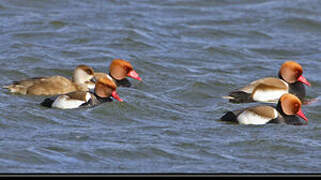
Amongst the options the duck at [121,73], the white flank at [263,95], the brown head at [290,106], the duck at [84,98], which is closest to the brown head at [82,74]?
the duck at [121,73]

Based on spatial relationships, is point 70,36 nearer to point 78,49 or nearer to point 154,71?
point 78,49

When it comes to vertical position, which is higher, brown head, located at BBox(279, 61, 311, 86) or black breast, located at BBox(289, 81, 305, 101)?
brown head, located at BBox(279, 61, 311, 86)

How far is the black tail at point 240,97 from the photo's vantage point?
1061cm

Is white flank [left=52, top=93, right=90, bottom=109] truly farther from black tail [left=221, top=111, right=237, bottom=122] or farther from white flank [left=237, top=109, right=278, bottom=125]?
white flank [left=237, top=109, right=278, bottom=125]

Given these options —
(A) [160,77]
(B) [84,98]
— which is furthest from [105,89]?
(A) [160,77]

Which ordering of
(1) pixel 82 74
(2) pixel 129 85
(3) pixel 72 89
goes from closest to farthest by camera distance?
(3) pixel 72 89
(1) pixel 82 74
(2) pixel 129 85

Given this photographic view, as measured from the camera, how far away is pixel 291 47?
1535cm

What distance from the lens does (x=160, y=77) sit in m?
12.5

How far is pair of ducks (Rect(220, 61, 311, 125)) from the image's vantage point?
8703mm

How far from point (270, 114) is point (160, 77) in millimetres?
4044

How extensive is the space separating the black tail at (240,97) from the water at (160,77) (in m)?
0.13

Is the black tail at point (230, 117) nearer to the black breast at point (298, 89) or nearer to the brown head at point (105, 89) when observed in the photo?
the brown head at point (105, 89)

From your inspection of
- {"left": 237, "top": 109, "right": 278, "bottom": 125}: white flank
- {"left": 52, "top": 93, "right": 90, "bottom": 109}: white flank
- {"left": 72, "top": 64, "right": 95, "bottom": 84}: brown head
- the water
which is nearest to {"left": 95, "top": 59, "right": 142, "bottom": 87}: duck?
the water

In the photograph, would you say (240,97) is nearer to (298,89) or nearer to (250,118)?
(298,89)
